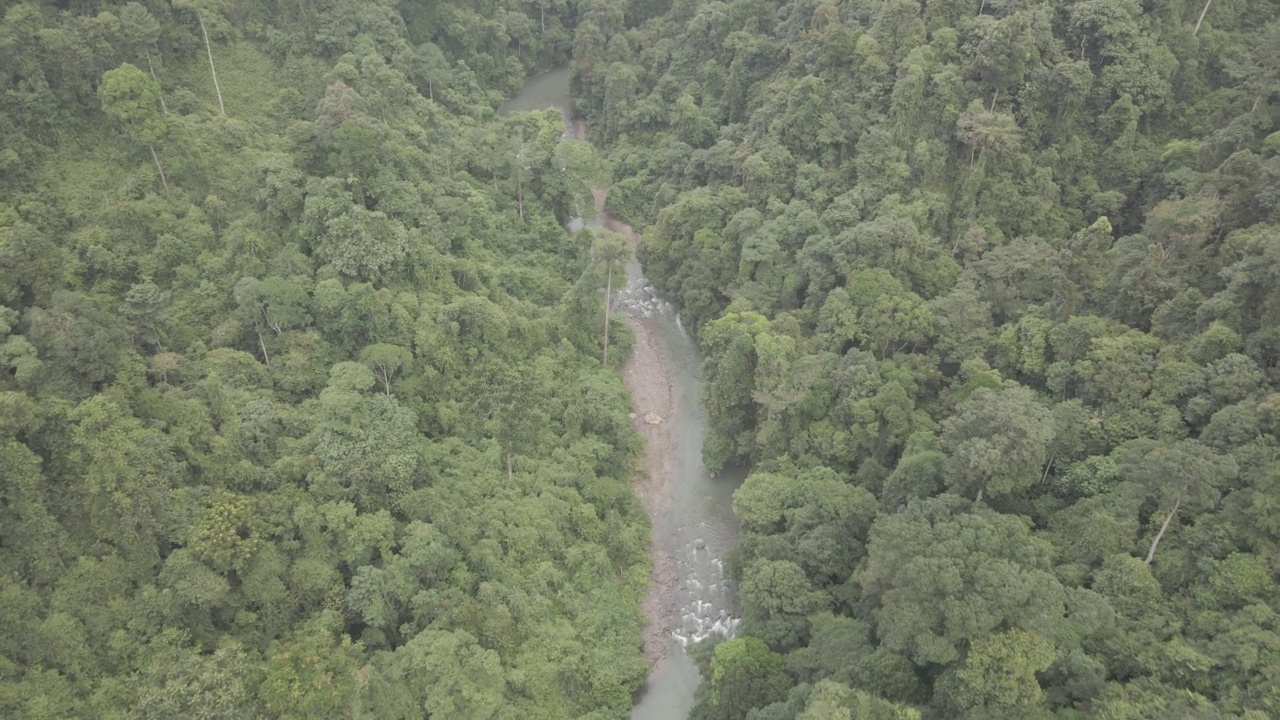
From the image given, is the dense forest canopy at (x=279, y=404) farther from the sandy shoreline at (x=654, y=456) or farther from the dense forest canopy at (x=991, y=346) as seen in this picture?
the dense forest canopy at (x=991, y=346)

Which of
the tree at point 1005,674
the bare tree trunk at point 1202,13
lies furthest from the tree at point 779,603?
the bare tree trunk at point 1202,13

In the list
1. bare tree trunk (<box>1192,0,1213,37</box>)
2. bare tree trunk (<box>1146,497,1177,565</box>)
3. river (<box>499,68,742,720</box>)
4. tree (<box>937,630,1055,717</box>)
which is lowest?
river (<box>499,68,742,720</box>)

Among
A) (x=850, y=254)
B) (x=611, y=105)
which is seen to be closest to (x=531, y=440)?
(x=850, y=254)

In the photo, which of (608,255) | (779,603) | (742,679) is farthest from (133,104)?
(742,679)

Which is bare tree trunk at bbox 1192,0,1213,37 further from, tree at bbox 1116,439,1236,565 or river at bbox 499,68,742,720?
river at bbox 499,68,742,720

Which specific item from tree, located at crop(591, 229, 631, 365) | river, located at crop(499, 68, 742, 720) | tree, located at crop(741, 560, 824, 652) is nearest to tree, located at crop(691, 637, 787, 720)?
tree, located at crop(741, 560, 824, 652)

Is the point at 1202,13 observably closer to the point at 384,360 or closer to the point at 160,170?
the point at 384,360
